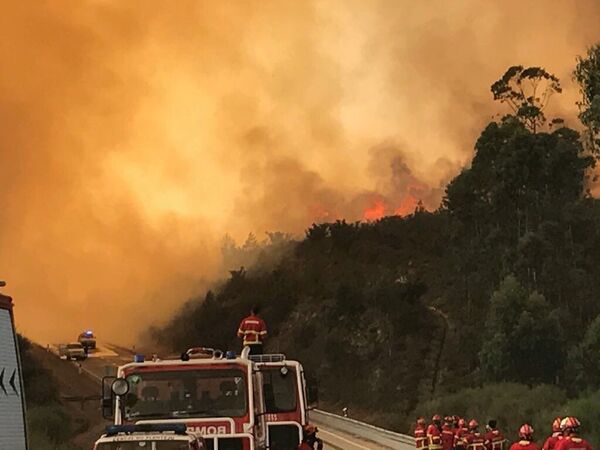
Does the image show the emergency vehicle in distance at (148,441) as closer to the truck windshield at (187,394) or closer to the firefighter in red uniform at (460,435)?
the truck windshield at (187,394)

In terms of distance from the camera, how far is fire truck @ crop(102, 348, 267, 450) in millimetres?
9359

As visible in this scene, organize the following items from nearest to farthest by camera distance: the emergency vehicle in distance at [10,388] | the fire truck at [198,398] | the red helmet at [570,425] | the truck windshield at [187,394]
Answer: the emergency vehicle in distance at [10,388] < the fire truck at [198,398] < the truck windshield at [187,394] < the red helmet at [570,425]

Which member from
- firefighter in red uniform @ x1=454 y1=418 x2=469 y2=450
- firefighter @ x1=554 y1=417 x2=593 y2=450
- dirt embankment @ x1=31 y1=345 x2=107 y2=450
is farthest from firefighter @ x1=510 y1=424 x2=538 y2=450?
dirt embankment @ x1=31 y1=345 x2=107 y2=450

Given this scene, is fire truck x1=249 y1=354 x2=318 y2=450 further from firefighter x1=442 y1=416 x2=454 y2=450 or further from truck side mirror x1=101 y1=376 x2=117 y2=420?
firefighter x1=442 y1=416 x2=454 y2=450

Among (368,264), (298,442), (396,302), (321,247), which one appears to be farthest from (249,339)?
(321,247)

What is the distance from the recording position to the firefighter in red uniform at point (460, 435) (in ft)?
54.5

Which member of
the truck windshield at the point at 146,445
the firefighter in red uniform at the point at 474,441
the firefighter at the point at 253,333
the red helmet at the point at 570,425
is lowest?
the firefighter in red uniform at the point at 474,441

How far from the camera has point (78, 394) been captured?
3966 centimetres

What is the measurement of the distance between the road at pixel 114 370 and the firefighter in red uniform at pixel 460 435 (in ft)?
16.3

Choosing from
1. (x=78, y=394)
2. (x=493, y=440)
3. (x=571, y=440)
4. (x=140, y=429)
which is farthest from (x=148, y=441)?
(x=78, y=394)

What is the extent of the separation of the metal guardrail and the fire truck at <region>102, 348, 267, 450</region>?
13.8 metres

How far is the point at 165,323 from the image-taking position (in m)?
73.4

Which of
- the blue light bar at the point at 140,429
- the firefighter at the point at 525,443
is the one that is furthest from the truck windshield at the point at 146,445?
the firefighter at the point at 525,443

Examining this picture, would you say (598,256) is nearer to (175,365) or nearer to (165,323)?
(165,323)
